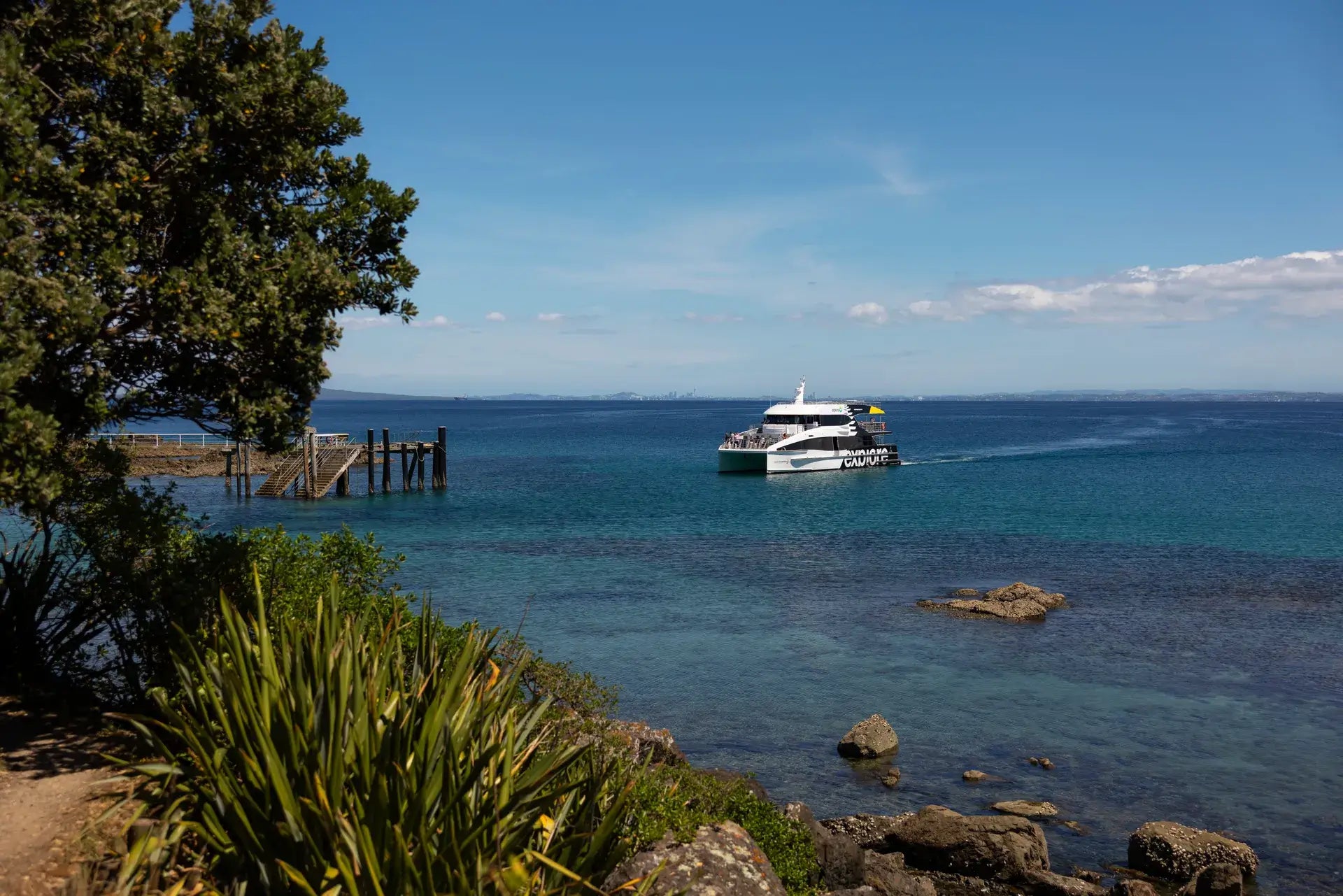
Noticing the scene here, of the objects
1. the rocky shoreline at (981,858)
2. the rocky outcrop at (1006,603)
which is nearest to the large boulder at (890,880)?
the rocky shoreline at (981,858)

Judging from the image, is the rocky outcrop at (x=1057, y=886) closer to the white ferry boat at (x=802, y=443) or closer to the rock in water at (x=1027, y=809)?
the rock in water at (x=1027, y=809)

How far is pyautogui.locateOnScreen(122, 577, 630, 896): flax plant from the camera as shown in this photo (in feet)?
18.6

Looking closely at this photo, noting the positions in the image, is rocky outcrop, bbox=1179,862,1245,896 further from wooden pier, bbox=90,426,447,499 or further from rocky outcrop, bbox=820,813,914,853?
wooden pier, bbox=90,426,447,499

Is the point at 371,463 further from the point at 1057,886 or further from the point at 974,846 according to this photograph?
the point at 1057,886

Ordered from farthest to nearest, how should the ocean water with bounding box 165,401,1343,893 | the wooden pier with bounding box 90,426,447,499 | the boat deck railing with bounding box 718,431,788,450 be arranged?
the boat deck railing with bounding box 718,431,788,450
the wooden pier with bounding box 90,426,447,499
the ocean water with bounding box 165,401,1343,893

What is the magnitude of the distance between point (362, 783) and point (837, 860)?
5.69 m

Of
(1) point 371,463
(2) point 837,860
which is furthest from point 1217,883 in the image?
(1) point 371,463

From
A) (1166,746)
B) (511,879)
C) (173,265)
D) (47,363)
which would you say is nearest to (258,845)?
(511,879)

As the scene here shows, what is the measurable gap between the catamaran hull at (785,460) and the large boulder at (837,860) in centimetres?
5298

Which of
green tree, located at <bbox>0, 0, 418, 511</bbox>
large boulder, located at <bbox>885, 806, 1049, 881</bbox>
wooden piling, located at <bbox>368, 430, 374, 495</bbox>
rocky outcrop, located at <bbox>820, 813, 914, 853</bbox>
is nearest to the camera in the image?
green tree, located at <bbox>0, 0, 418, 511</bbox>

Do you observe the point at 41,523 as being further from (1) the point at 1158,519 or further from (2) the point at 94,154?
(1) the point at 1158,519

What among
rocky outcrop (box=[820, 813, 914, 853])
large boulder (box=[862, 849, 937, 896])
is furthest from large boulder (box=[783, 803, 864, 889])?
rocky outcrop (box=[820, 813, 914, 853])

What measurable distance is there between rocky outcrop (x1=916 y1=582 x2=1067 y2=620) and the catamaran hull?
119 feet

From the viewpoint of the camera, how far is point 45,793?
7621mm
